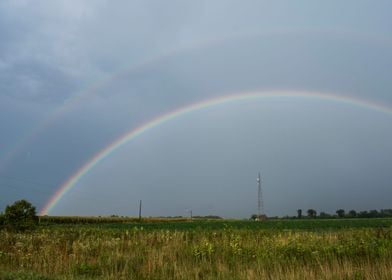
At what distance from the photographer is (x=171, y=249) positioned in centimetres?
1524

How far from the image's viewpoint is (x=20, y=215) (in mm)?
29125

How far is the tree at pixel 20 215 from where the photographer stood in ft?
94.2

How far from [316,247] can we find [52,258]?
26.9 ft

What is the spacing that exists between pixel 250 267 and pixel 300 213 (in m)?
182

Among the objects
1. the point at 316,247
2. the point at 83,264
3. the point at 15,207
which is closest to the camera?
the point at 83,264

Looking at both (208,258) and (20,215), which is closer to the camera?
(208,258)

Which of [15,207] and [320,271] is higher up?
[15,207]

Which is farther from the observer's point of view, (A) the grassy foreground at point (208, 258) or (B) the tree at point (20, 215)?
(B) the tree at point (20, 215)

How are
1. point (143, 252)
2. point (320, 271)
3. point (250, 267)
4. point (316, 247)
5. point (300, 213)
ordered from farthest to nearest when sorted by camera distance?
point (300, 213), point (143, 252), point (316, 247), point (250, 267), point (320, 271)

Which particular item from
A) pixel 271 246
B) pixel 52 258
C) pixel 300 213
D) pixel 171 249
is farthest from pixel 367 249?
pixel 300 213

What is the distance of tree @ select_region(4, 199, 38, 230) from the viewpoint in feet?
94.2

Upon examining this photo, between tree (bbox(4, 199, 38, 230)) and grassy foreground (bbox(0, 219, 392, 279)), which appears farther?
tree (bbox(4, 199, 38, 230))

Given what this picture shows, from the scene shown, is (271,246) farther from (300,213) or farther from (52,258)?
(300,213)

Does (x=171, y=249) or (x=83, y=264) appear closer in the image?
(x=83, y=264)
